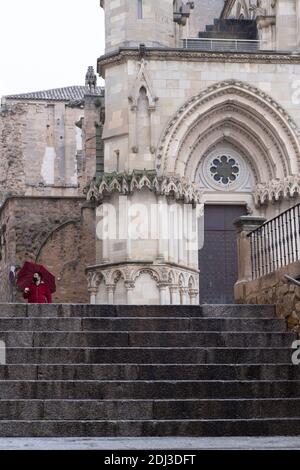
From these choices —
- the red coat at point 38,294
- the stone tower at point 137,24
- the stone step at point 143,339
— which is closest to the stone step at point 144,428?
the stone step at point 143,339

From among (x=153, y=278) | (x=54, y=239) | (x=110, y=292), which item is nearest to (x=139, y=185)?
(x=153, y=278)

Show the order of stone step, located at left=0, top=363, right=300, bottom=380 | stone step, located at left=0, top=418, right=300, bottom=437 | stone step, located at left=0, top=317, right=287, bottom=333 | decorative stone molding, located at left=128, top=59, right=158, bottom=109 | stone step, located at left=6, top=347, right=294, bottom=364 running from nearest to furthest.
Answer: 1. stone step, located at left=0, top=418, right=300, bottom=437
2. stone step, located at left=0, top=363, right=300, bottom=380
3. stone step, located at left=6, top=347, right=294, bottom=364
4. stone step, located at left=0, top=317, right=287, bottom=333
5. decorative stone molding, located at left=128, top=59, right=158, bottom=109

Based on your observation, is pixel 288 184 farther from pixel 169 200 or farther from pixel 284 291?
pixel 284 291

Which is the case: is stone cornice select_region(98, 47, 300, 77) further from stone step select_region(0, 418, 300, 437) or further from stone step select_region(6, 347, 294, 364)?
stone step select_region(0, 418, 300, 437)

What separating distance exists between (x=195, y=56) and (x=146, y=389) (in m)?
11.8

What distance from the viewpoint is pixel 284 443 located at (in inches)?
360

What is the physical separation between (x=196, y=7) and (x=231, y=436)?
23.4 meters

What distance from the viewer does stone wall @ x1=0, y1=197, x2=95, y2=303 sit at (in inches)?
1002

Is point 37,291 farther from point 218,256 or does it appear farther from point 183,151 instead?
point 218,256

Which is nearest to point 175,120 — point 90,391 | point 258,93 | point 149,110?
point 149,110

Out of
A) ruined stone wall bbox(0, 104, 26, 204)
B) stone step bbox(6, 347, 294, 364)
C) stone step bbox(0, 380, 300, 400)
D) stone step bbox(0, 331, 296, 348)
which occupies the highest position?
ruined stone wall bbox(0, 104, 26, 204)

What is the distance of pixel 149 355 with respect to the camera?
38.0ft

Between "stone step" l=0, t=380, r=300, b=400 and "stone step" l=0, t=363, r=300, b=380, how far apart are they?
0.95ft

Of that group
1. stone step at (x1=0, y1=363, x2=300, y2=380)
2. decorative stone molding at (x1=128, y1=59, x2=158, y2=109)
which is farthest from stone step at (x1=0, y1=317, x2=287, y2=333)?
decorative stone molding at (x1=128, y1=59, x2=158, y2=109)
